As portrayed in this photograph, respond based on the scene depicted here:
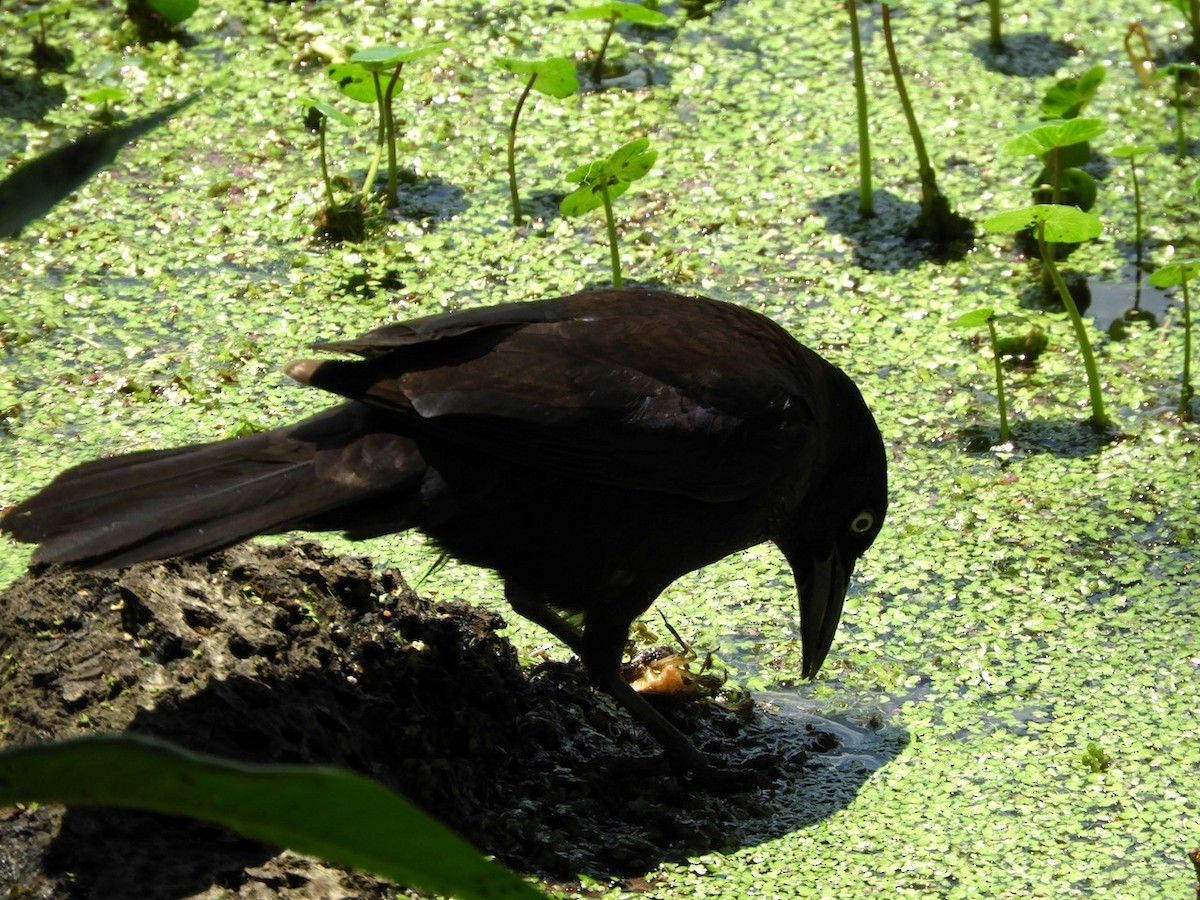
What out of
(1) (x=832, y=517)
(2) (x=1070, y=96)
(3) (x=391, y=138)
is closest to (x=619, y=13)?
(3) (x=391, y=138)

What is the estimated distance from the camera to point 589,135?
5.96 metres

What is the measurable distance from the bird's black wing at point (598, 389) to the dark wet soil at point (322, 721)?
1.70 feet

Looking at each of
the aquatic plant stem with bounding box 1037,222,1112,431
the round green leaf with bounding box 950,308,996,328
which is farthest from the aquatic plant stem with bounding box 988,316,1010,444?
the aquatic plant stem with bounding box 1037,222,1112,431

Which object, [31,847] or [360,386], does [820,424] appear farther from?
[31,847]

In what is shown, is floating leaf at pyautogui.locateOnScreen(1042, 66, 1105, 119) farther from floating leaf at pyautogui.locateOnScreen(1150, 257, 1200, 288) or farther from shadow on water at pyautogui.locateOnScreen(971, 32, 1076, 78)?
floating leaf at pyautogui.locateOnScreen(1150, 257, 1200, 288)

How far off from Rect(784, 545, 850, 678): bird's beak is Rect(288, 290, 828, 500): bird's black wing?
1.24 ft

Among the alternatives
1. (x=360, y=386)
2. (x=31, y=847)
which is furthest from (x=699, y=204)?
(x=31, y=847)

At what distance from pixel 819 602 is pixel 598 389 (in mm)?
889

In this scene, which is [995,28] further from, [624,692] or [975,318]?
[624,692]

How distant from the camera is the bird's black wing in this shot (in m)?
3.23

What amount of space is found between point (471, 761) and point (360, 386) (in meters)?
0.87

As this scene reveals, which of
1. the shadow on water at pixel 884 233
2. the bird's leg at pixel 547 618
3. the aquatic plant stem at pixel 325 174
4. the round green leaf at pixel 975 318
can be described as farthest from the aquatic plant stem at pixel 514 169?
the bird's leg at pixel 547 618

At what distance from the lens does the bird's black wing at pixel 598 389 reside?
10.6ft

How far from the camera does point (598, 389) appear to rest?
3.37 m
